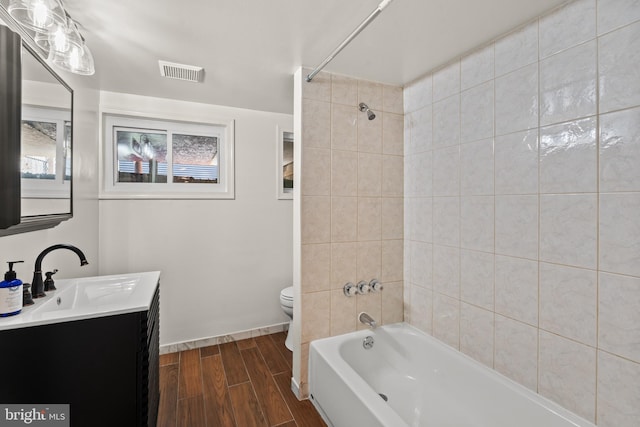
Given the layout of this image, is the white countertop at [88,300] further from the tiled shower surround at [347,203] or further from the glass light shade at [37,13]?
Answer: the glass light shade at [37,13]

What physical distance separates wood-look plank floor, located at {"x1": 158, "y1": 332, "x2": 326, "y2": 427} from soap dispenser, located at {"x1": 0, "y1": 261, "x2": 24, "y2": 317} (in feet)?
3.48

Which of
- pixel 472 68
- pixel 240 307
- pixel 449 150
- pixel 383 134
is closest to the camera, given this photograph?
pixel 472 68

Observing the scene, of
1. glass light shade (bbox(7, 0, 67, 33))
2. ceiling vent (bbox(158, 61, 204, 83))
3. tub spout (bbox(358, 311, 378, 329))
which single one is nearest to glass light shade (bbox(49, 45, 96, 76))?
glass light shade (bbox(7, 0, 67, 33))

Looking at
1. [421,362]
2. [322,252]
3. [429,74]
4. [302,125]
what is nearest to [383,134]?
[429,74]

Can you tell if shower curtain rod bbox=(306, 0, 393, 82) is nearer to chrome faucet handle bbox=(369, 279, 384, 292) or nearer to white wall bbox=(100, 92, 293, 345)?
white wall bbox=(100, 92, 293, 345)

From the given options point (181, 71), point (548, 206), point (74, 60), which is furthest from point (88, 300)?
point (548, 206)

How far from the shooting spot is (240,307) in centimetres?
281

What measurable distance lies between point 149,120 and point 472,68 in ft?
8.33

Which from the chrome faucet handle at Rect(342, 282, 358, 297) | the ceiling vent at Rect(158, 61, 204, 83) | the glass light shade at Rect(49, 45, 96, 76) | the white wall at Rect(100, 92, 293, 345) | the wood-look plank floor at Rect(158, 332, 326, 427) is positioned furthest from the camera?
the white wall at Rect(100, 92, 293, 345)

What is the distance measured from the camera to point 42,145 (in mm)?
1379

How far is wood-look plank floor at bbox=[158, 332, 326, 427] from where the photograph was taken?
1.77 metres

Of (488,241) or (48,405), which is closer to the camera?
(48,405)

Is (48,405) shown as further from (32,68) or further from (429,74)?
(429,74)

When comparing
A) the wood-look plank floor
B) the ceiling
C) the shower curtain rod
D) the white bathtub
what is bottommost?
the wood-look plank floor
